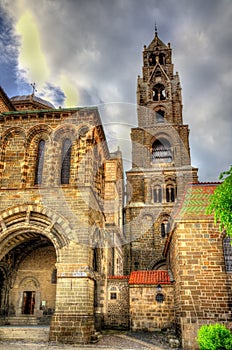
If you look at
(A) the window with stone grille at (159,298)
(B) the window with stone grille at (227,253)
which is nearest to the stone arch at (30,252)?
(A) the window with stone grille at (159,298)

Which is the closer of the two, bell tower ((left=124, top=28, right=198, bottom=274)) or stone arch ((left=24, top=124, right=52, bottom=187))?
stone arch ((left=24, top=124, right=52, bottom=187))

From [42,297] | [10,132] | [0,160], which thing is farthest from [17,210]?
[42,297]

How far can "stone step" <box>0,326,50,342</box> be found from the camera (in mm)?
13139

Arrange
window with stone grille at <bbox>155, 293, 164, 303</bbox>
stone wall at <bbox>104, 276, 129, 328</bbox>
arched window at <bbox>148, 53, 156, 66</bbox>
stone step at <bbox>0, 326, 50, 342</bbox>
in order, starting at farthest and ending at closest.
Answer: arched window at <bbox>148, 53, 156, 66</bbox>
stone wall at <bbox>104, 276, 129, 328</bbox>
window with stone grille at <bbox>155, 293, 164, 303</bbox>
stone step at <bbox>0, 326, 50, 342</bbox>

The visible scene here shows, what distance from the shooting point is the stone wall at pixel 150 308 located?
16422 millimetres

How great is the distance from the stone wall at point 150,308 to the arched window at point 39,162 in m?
8.28

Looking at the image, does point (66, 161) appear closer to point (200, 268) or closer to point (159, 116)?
point (200, 268)

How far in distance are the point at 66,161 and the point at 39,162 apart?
158 centimetres

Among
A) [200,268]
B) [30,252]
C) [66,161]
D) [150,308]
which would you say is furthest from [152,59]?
[200,268]

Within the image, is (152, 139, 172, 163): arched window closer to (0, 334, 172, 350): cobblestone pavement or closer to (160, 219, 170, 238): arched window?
(160, 219, 170, 238): arched window

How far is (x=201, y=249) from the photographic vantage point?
12.7 m

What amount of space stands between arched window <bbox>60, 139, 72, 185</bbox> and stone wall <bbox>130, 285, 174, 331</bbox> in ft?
24.6

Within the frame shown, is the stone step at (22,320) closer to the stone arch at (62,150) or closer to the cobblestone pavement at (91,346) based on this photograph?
the cobblestone pavement at (91,346)

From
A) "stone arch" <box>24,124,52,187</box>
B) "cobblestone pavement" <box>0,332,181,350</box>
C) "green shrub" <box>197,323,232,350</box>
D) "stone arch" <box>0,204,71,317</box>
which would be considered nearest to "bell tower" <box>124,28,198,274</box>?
"stone arch" <box>0,204,71,317</box>
